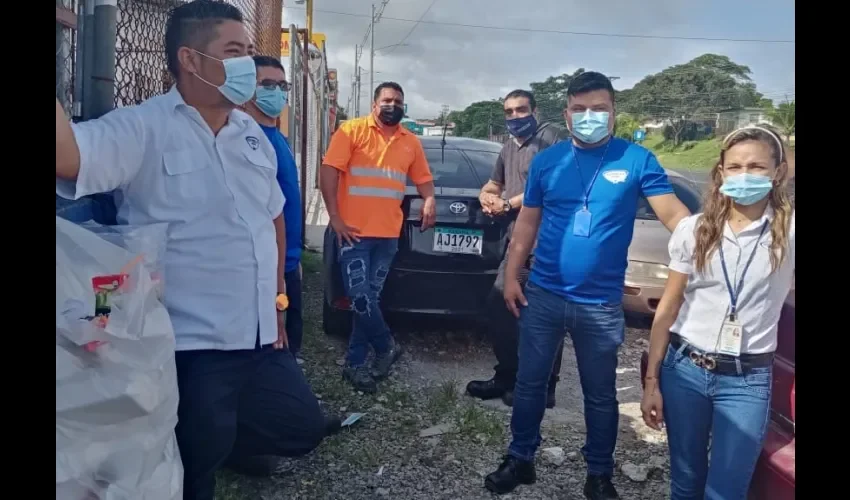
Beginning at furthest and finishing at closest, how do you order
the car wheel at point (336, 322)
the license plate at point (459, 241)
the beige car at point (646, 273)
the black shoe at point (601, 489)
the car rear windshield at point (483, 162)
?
the beige car at point (646, 273) < the car rear windshield at point (483, 162) < the car wheel at point (336, 322) < the license plate at point (459, 241) < the black shoe at point (601, 489)

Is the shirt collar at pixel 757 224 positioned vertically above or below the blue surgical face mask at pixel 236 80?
below

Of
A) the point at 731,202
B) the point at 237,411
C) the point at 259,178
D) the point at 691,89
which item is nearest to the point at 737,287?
the point at 731,202

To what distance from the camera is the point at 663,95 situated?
47094 mm

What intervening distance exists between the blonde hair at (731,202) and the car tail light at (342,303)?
2676 millimetres

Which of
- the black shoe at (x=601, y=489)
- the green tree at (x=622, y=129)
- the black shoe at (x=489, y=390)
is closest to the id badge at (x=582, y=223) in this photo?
the green tree at (x=622, y=129)

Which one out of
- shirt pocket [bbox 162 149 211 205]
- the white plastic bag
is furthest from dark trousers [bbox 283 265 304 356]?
the white plastic bag

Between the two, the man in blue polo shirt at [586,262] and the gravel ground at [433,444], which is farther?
the gravel ground at [433,444]

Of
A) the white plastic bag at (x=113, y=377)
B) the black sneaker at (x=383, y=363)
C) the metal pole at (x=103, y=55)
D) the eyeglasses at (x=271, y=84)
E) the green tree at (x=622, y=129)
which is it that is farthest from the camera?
the black sneaker at (x=383, y=363)

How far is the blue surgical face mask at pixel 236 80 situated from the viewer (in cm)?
228

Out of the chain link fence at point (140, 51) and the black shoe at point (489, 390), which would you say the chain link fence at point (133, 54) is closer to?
the chain link fence at point (140, 51)

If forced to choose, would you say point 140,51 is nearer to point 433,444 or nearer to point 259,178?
point 259,178

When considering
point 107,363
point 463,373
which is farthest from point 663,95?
point 107,363
